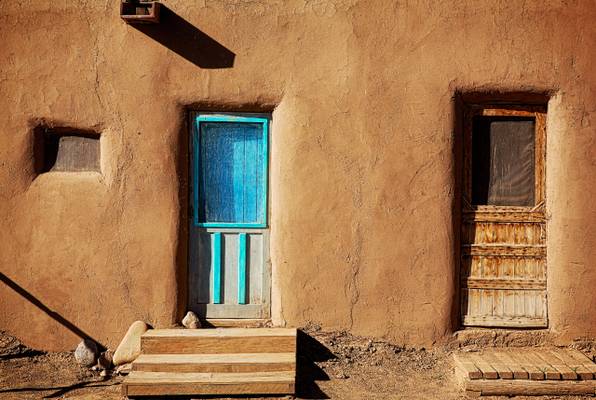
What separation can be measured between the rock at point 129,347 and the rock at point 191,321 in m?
0.37

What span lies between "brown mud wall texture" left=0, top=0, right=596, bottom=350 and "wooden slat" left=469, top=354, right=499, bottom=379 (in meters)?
0.39

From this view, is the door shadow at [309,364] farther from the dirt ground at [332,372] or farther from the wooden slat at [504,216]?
the wooden slat at [504,216]

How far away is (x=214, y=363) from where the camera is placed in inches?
196

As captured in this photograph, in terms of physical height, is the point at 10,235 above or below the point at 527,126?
below

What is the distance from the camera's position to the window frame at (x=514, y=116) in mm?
5723

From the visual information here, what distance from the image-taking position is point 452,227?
5.61 m

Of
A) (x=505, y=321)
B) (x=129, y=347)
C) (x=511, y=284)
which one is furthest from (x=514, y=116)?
(x=129, y=347)

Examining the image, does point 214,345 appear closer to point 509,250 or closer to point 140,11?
point 509,250

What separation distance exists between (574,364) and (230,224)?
328cm

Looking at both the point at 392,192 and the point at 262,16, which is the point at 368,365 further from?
the point at 262,16

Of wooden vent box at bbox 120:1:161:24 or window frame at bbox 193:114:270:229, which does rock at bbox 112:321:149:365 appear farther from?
wooden vent box at bbox 120:1:161:24

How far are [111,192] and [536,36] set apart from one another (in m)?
4.15

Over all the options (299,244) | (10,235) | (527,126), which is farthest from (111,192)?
(527,126)

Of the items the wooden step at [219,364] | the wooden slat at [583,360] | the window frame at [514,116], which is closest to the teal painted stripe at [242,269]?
the wooden step at [219,364]
